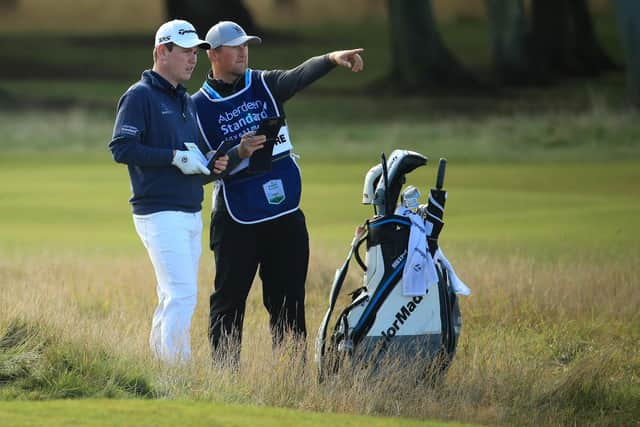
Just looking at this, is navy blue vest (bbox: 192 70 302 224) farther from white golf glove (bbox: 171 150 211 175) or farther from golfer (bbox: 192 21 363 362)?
white golf glove (bbox: 171 150 211 175)

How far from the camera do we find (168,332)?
7082mm

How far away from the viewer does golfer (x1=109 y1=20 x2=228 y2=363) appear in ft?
22.9

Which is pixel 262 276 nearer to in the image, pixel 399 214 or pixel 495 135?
pixel 399 214

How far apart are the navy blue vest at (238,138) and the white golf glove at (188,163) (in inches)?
17.0

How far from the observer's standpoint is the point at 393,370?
6.92 meters

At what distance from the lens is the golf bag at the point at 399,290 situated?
695 cm

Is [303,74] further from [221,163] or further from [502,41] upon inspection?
[502,41]

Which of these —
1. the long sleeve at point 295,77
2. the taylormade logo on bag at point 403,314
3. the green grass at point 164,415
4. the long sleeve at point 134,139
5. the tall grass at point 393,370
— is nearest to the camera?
the green grass at point 164,415

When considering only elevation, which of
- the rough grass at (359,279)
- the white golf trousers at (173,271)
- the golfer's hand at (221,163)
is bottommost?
the rough grass at (359,279)

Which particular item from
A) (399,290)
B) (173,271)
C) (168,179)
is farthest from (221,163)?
(399,290)

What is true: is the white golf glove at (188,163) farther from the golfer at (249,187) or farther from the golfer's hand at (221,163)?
the golfer at (249,187)

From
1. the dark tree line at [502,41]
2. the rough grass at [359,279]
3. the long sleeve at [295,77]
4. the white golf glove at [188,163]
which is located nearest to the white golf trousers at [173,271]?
the rough grass at [359,279]

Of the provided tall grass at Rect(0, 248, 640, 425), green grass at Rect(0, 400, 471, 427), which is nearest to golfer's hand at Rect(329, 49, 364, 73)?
tall grass at Rect(0, 248, 640, 425)

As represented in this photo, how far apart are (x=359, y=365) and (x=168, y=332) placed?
3.20 feet
